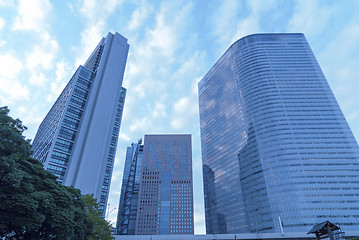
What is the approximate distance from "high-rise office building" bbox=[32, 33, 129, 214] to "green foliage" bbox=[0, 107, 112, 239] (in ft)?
226

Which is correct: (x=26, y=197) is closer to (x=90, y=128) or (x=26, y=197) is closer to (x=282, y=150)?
Result: (x=90, y=128)

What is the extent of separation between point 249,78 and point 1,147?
605 ft

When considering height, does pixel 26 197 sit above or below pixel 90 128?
below

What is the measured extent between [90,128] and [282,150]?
121 metres

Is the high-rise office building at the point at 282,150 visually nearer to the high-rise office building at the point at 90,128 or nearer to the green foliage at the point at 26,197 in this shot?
the high-rise office building at the point at 90,128

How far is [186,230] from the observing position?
191250 millimetres

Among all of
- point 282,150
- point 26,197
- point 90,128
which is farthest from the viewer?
point 282,150

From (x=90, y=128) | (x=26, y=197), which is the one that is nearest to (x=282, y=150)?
(x=90, y=128)

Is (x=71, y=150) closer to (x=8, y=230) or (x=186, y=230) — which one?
(x=8, y=230)

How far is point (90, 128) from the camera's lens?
327ft

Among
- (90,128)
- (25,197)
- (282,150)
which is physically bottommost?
(25,197)

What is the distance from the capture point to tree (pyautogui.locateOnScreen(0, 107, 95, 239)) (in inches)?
718

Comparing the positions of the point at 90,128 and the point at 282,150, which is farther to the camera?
the point at 282,150

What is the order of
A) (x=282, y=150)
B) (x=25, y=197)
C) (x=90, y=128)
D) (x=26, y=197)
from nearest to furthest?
(x=25, y=197)
(x=26, y=197)
(x=90, y=128)
(x=282, y=150)
